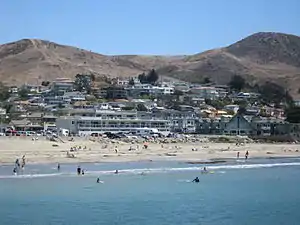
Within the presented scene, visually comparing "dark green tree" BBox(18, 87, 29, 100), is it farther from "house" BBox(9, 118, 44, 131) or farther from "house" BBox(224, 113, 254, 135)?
"house" BBox(224, 113, 254, 135)

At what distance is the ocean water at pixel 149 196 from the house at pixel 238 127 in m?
38.5

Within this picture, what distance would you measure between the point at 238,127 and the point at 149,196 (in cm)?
5441

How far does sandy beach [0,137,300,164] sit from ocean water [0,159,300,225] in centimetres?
390

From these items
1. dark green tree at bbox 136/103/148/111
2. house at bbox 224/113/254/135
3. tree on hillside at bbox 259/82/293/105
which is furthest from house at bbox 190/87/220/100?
house at bbox 224/113/254/135

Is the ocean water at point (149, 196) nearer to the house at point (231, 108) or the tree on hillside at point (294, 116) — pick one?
the tree on hillside at point (294, 116)

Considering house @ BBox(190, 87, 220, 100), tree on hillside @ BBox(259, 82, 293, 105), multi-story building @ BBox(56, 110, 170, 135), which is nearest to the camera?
multi-story building @ BBox(56, 110, 170, 135)

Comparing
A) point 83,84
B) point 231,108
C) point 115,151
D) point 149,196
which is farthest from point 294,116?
point 149,196

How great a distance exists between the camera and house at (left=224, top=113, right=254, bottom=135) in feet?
266

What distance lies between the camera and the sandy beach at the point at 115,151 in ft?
149

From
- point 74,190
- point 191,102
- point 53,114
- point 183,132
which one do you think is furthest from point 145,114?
point 74,190

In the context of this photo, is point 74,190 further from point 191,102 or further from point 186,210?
point 191,102

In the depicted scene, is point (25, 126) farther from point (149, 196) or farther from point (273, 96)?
point (273, 96)

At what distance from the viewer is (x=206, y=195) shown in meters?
29.1

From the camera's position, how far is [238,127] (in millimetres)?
81375
